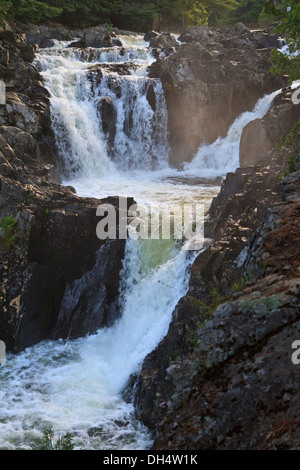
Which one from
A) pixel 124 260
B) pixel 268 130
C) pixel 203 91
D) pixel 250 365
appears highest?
pixel 203 91

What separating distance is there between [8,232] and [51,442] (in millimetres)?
6761

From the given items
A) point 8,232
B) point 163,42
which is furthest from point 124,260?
point 163,42

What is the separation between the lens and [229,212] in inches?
492

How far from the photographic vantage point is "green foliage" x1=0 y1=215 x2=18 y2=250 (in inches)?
522

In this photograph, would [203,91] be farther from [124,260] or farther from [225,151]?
[124,260]

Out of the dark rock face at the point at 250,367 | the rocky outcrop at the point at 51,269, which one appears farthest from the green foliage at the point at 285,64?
the dark rock face at the point at 250,367

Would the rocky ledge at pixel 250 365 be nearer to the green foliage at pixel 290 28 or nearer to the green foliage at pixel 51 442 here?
the green foliage at pixel 51 442

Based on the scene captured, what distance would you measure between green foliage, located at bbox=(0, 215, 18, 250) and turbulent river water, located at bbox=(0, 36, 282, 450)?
10.7ft

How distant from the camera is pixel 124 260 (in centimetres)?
1331

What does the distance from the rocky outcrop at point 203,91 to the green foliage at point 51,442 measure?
17393 millimetres

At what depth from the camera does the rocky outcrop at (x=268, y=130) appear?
17.1 m

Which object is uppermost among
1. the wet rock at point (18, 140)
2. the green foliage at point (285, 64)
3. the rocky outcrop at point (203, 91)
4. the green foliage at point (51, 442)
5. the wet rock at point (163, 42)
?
the wet rock at point (163, 42)

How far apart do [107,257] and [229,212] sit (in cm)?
397

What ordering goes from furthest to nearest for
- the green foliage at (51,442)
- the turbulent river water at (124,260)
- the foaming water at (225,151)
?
the foaming water at (225,151) < the turbulent river water at (124,260) < the green foliage at (51,442)
